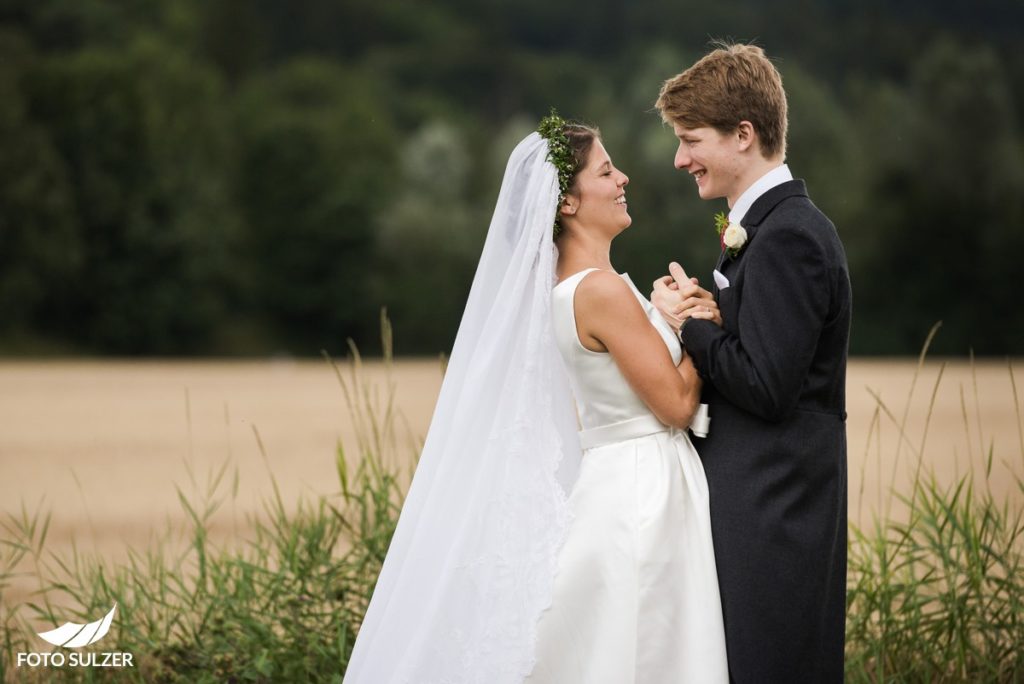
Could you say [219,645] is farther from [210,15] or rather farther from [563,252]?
[210,15]

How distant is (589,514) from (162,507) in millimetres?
9846

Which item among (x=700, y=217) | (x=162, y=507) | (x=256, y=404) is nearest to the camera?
(x=162, y=507)

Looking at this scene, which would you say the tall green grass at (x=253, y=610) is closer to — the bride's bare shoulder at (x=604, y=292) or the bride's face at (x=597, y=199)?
the bride's face at (x=597, y=199)

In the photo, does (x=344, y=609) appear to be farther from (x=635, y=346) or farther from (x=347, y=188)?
(x=347, y=188)

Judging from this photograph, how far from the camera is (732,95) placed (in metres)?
3.38

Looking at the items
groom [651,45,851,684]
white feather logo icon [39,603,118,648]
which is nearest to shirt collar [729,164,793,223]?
groom [651,45,851,684]

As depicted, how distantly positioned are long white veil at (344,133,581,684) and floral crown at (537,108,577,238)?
0.02 meters

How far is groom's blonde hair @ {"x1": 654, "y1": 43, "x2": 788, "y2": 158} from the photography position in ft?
11.1

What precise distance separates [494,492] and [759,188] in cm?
113

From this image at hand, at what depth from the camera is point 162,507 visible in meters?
12.6

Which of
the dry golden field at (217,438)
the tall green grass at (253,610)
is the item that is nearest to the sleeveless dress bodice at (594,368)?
the dry golden field at (217,438)

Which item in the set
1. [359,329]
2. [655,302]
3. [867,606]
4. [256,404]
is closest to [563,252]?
[655,302]

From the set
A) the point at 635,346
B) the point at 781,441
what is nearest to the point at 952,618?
the point at 781,441

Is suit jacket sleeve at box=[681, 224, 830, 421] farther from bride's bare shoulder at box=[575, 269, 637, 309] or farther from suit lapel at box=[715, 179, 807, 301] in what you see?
bride's bare shoulder at box=[575, 269, 637, 309]
